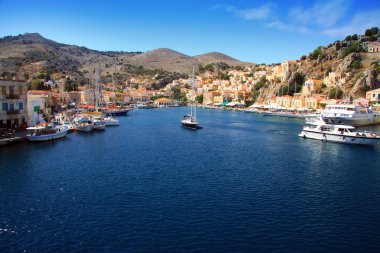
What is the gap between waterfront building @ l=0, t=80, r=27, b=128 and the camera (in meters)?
35.9

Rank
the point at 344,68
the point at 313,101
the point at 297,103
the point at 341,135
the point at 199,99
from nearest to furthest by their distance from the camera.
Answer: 1. the point at 341,135
2. the point at 313,101
3. the point at 344,68
4. the point at 297,103
5. the point at 199,99

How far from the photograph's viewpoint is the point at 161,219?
16.2m

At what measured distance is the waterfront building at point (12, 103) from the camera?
35.9m

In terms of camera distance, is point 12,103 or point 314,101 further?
point 314,101

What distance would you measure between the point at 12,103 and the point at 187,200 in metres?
27.2

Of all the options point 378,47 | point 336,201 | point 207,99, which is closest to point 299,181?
point 336,201

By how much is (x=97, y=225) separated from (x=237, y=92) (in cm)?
11369

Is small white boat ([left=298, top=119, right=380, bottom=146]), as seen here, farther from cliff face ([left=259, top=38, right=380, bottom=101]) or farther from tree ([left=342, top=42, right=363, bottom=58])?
tree ([left=342, top=42, right=363, bottom=58])

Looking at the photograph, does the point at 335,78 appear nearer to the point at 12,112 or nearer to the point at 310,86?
the point at 310,86

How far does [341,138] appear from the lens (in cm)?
3891

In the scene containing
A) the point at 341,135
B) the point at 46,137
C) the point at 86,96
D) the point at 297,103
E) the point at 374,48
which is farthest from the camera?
the point at 86,96

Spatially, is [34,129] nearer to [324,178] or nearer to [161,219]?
[161,219]

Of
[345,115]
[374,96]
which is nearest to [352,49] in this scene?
[374,96]

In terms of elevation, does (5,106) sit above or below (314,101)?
below
